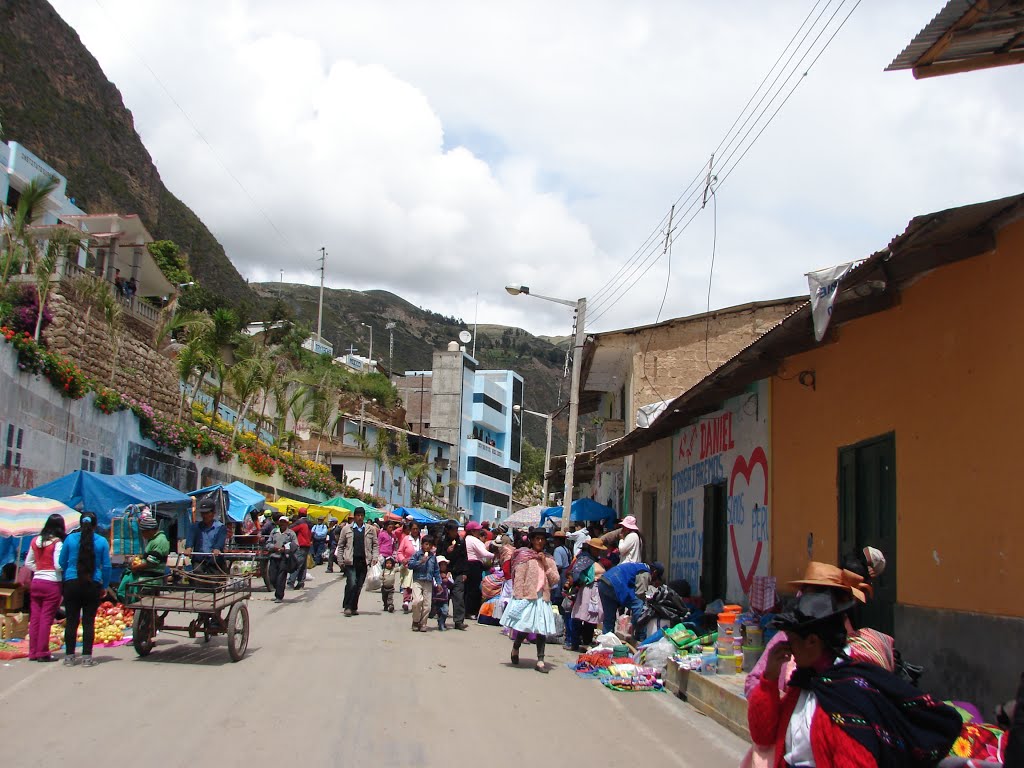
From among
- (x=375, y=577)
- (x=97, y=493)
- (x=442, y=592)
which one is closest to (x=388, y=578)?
(x=375, y=577)

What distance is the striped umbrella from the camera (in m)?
13.2

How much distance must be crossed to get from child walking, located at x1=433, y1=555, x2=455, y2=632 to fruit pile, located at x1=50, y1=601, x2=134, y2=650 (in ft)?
16.7

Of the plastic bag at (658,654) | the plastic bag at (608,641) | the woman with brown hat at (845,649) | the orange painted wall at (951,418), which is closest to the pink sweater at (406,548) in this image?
the plastic bag at (608,641)

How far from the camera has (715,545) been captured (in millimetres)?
15875

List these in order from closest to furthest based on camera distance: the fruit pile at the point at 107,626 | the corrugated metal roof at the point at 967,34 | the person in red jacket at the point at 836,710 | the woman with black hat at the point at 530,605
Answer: the person in red jacket at the point at 836,710, the corrugated metal roof at the point at 967,34, the woman with black hat at the point at 530,605, the fruit pile at the point at 107,626

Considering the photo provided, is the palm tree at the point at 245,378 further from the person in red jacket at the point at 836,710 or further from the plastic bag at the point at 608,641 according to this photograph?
the person in red jacket at the point at 836,710

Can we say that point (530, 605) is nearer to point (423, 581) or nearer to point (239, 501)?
point (423, 581)

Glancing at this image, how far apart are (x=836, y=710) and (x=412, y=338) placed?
16790cm

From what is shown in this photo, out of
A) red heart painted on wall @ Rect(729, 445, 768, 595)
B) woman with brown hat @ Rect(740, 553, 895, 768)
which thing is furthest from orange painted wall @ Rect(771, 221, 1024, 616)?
red heart painted on wall @ Rect(729, 445, 768, 595)

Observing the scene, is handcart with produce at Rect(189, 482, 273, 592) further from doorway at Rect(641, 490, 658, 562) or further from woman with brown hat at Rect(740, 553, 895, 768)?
woman with brown hat at Rect(740, 553, 895, 768)

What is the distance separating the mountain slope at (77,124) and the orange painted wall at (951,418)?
64.7 m

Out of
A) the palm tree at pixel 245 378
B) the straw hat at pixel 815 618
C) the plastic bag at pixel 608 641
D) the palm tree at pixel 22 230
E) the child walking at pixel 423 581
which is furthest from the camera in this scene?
the palm tree at pixel 245 378

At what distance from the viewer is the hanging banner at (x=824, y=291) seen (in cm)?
797

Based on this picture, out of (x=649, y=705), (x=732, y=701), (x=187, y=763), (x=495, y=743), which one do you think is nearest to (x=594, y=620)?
(x=649, y=705)
